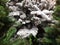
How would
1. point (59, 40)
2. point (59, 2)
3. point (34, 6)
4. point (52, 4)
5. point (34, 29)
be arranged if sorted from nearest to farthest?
point (59, 40), point (59, 2), point (34, 29), point (34, 6), point (52, 4)

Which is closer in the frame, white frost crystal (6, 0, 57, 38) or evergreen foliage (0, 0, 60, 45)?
evergreen foliage (0, 0, 60, 45)

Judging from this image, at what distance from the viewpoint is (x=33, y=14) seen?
4328 millimetres

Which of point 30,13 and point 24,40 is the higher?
point 24,40

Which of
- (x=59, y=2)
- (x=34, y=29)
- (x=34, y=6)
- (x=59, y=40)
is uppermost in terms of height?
(x=59, y=2)

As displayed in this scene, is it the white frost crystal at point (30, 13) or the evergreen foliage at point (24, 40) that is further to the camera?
the white frost crystal at point (30, 13)

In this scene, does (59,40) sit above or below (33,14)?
above

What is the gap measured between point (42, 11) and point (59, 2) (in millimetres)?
1604

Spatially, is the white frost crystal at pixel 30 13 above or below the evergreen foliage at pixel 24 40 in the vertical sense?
below

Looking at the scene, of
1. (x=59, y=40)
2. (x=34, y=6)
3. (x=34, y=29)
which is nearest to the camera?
(x=59, y=40)

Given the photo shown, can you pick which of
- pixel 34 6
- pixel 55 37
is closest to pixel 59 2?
pixel 55 37

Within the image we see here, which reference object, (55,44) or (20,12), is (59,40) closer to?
(55,44)

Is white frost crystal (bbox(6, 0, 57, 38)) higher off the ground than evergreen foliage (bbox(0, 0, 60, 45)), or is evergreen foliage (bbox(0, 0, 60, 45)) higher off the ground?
evergreen foliage (bbox(0, 0, 60, 45))

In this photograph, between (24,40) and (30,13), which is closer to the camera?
(24,40)

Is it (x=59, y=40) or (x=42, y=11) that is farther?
(x=42, y=11)
